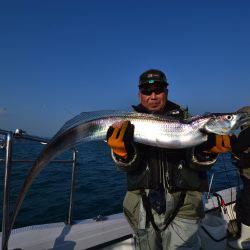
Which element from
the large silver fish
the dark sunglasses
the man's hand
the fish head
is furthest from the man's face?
the man's hand

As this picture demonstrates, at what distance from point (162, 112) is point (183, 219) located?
1.45m

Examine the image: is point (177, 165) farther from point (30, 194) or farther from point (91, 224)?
point (30, 194)

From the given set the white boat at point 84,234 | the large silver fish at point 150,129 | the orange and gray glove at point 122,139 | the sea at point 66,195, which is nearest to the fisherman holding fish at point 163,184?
the orange and gray glove at point 122,139

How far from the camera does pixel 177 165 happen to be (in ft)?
13.1

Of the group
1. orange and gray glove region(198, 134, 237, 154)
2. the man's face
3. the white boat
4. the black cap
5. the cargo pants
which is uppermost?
the black cap

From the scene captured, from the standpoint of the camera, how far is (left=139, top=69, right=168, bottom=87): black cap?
163 inches

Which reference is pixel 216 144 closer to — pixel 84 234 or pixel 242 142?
pixel 242 142

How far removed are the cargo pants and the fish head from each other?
85 cm

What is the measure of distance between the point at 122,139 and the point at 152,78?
3.14 feet

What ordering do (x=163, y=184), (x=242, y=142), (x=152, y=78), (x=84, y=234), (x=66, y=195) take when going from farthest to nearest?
(x=66, y=195)
(x=84, y=234)
(x=242, y=142)
(x=152, y=78)
(x=163, y=184)

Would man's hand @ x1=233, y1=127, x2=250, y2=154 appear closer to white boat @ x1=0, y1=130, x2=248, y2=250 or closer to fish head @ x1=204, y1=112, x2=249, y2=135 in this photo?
fish head @ x1=204, y1=112, x2=249, y2=135

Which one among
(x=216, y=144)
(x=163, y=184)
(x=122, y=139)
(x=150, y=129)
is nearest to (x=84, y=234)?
(x=163, y=184)

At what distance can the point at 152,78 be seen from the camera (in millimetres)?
4148

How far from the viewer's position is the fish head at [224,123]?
396cm
